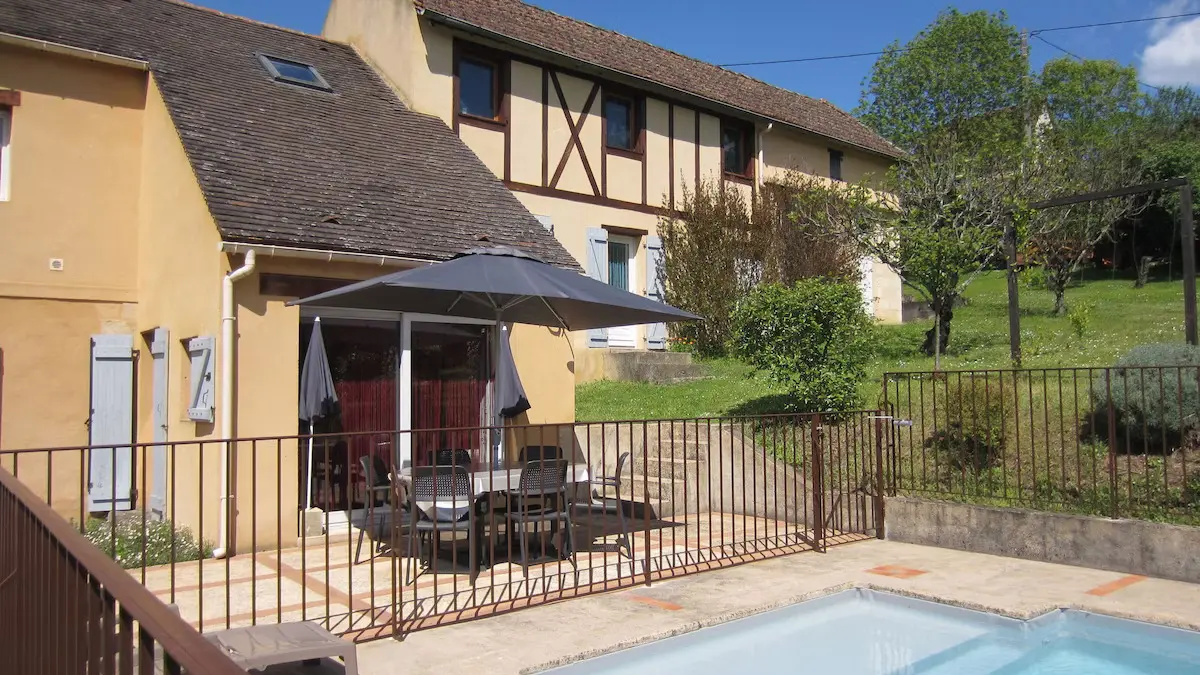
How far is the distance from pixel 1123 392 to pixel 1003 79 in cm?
2801

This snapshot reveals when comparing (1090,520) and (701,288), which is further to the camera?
(701,288)

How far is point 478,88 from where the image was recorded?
15.0 m

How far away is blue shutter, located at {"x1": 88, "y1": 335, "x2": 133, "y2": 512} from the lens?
966 cm

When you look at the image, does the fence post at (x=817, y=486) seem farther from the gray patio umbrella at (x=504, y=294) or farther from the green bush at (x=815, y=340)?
the green bush at (x=815, y=340)

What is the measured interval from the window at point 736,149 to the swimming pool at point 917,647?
13.8 metres

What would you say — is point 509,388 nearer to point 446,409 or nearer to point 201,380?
point 446,409

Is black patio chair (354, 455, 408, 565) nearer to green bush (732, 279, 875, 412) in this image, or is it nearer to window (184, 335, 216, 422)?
window (184, 335, 216, 422)

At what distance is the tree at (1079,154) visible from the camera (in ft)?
62.1

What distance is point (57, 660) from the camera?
2.60 meters

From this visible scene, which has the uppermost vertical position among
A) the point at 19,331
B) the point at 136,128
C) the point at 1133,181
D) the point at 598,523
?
the point at 1133,181

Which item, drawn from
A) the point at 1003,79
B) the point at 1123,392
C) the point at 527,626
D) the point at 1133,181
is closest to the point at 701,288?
the point at 1123,392

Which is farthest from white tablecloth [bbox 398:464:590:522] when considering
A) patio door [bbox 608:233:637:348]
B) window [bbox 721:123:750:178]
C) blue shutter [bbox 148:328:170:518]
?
window [bbox 721:123:750:178]

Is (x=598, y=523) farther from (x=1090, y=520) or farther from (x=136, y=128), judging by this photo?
(x=136, y=128)

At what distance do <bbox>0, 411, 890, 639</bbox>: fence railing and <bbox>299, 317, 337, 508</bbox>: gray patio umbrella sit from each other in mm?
422
